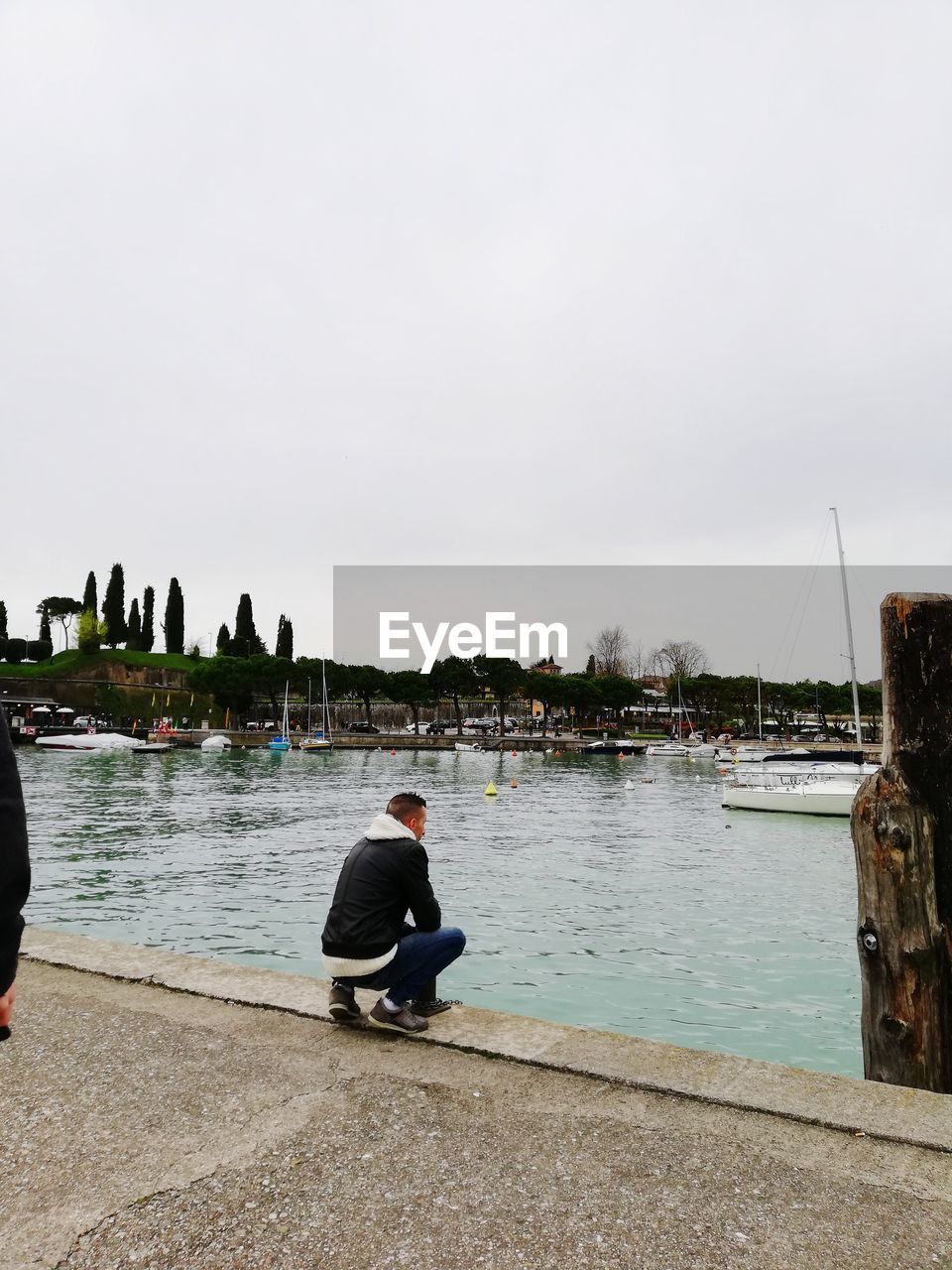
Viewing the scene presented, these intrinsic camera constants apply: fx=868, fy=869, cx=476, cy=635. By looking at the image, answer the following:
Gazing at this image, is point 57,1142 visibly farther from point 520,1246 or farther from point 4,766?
point 4,766

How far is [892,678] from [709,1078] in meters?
2.58

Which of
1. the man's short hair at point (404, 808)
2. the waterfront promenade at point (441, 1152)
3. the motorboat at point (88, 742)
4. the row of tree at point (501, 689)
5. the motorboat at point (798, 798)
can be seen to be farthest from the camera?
the row of tree at point (501, 689)

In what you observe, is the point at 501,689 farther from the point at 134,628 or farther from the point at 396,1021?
the point at 396,1021

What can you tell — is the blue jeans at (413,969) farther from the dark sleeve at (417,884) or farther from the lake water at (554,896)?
the lake water at (554,896)

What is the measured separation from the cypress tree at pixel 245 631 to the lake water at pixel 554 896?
79.0 metres

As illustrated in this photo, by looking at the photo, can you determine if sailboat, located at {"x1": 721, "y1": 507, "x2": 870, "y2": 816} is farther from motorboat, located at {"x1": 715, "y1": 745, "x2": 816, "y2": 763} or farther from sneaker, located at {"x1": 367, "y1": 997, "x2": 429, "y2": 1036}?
sneaker, located at {"x1": 367, "y1": 997, "x2": 429, "y2": 1036}

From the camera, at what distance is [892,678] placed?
209 inches

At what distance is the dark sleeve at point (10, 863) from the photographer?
2256mm

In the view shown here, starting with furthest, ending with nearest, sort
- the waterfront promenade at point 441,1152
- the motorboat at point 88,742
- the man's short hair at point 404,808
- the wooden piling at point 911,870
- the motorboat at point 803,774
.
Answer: the motorboat at point 88,742 < the motorboat at point 803,774 < the man's short hair at point 404,808 < the wooden piling at point 911,870 < the waterfront promenade at point 441,1152

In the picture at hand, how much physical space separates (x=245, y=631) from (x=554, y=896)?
11024 cm

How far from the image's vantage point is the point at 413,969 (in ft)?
17.4

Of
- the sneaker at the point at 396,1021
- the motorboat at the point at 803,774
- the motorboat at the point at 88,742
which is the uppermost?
the sneaker at the point at 396,1021

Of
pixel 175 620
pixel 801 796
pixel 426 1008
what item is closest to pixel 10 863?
pixel 426 1008

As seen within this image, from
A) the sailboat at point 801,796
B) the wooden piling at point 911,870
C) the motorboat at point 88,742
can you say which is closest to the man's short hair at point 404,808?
the wooden piling at point 911,870
